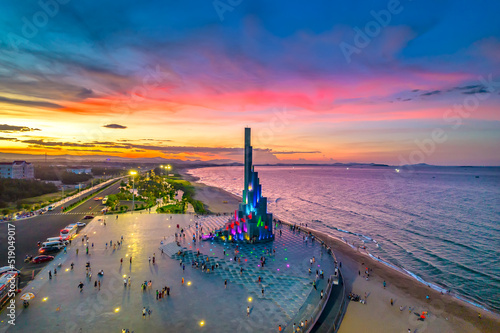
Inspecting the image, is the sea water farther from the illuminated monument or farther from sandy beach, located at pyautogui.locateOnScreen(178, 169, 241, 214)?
the illuminated monument

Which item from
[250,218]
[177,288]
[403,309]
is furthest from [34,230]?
[403,309]

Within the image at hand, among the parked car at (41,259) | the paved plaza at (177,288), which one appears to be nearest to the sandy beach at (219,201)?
the paved plaza at (177,288)

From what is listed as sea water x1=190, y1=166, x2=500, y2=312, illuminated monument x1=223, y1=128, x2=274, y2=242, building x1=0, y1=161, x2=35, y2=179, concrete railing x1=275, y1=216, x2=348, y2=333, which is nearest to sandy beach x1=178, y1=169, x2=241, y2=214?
sea water x1=190, y1=166, x2=500, y2=312

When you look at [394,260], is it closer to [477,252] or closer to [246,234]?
[477,252]

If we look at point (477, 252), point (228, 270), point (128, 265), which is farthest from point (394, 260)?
point (128, 265)

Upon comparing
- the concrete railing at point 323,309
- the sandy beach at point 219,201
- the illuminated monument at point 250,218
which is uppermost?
the illuminated monument at point 250,218

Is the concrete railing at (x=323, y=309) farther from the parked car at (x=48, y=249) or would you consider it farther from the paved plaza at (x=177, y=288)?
the parked car at (x=48, y=249)

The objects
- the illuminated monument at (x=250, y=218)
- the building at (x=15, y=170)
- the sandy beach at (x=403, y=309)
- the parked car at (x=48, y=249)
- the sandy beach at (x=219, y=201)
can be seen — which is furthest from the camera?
the building at (x=15, y=170)
